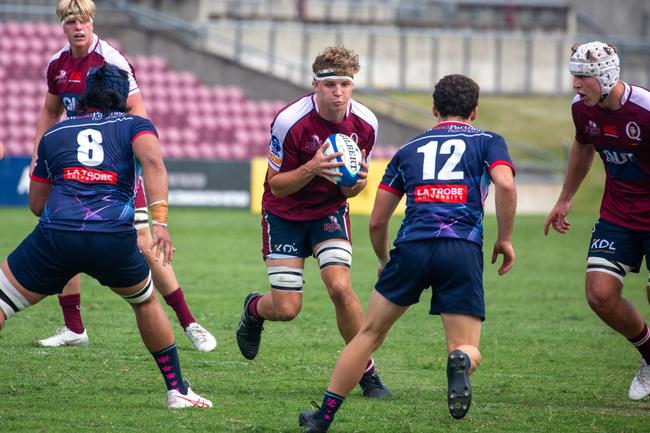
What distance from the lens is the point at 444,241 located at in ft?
19.9

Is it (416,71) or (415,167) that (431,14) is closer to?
(416,71)

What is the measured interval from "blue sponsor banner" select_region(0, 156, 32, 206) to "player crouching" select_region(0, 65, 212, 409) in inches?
683

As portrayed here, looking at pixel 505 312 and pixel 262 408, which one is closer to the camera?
pixel 262 408

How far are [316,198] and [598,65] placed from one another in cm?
211

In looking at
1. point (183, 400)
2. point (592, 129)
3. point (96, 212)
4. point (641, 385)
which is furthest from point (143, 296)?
point (641, 385)

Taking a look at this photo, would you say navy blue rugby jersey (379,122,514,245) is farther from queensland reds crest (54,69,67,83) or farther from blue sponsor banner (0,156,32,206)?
blue sponsor banner (0,156,32,206)

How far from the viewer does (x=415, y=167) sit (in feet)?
20.2

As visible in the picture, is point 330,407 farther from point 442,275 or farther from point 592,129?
point 592,129

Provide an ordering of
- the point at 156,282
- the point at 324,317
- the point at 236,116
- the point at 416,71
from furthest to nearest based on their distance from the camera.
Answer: the point at 416,71 → the point at 236,116 → the point at 324,317 → the point at 156,282

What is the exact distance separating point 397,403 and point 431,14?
3166 cm

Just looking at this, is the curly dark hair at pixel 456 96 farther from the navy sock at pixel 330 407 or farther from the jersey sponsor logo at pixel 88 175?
the jersey sponsor logo at pixel 88 175

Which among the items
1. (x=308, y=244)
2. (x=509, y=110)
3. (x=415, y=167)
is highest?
(x=415, y=167)

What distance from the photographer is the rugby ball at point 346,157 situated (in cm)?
692

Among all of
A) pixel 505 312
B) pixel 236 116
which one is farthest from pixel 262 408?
pixel 236 116
